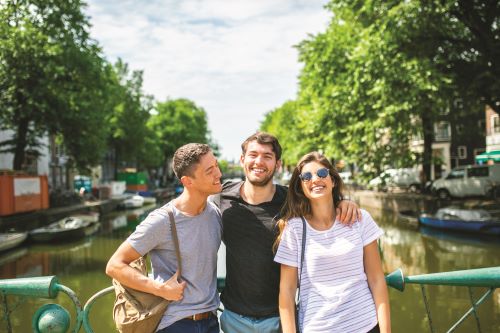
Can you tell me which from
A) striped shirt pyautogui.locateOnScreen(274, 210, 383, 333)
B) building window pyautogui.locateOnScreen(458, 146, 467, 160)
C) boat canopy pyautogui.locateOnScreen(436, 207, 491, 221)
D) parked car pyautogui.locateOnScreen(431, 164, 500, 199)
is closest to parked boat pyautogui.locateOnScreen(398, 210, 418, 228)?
boat canopy pyautogui.locateOnScreen(436, 207, 491, 221)

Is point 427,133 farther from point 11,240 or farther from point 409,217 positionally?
point 11,240

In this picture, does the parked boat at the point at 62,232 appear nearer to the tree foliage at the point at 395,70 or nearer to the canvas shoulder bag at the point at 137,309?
the tree foliage at the point at 395,70

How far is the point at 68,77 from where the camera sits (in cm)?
2384

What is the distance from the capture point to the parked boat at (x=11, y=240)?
17078 millimetres

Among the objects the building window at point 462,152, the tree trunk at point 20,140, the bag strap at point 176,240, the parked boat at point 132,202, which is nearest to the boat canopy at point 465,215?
the bag strap at point 176,240

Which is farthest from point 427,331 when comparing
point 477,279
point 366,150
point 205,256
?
point 366,150

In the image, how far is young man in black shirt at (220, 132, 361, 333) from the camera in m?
2.72

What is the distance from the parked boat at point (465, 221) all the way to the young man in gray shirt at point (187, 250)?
17.0 metres

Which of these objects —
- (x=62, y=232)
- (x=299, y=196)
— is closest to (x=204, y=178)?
(x=299, y=196)

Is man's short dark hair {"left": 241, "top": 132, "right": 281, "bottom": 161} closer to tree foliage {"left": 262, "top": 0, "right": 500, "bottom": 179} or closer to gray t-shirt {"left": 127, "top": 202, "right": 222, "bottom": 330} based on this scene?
gray t-shirt {"left": 127, "top": 202, "right": 222, "bottom": 330}

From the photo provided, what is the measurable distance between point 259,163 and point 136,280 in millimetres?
973

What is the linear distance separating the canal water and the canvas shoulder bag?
4.52 metres

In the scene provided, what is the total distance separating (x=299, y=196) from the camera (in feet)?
9.07

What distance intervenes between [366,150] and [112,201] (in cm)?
2317
